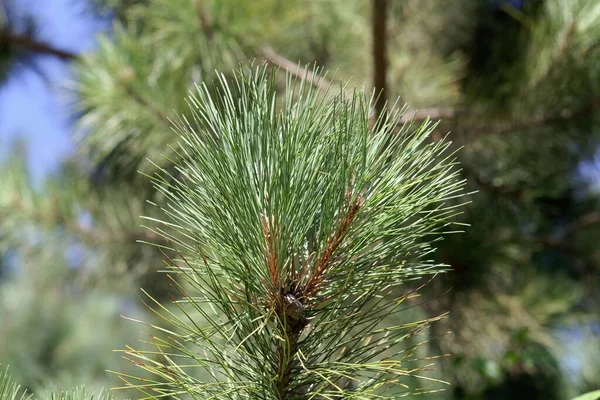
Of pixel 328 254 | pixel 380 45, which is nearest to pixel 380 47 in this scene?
pixel 380 45

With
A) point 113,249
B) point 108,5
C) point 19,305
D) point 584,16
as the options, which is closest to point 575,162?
point 584,16

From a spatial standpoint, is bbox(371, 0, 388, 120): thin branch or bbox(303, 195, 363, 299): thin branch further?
bbox(371, 0, 388, 120): thin branch

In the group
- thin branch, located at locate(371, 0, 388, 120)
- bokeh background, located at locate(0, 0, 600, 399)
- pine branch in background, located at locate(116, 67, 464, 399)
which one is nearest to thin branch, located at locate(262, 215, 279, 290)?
pine branch in background, located at locate(116, 67, 464, 399)

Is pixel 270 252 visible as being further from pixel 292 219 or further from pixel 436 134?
pixel 436 134

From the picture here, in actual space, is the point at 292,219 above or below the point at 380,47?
below

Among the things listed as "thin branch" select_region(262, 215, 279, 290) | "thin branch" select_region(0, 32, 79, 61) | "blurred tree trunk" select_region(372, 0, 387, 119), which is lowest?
"thin branch" select_region(262, 215, 279, 290)

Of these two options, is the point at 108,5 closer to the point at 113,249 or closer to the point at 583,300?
the point at 113,249

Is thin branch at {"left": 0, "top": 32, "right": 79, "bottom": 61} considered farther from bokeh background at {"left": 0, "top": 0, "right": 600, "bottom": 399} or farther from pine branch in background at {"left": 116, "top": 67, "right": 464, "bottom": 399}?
pine branch in background at {"left": 116, "top": 67, "right": 464, "bottom": 399}
